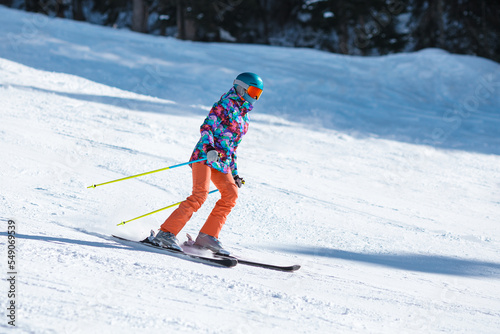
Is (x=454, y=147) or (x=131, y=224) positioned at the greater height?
(x=454, y=147)

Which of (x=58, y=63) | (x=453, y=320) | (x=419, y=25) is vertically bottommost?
(x=453, y=320)

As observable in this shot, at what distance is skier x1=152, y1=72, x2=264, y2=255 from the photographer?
4.13 m

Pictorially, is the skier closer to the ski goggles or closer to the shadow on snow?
the ski goggles

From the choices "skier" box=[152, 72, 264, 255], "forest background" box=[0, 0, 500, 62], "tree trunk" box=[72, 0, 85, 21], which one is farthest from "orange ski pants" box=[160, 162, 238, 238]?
"tree trunk" box=[72, 0, 85, 21]

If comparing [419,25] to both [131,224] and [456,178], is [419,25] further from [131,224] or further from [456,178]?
[131,224]

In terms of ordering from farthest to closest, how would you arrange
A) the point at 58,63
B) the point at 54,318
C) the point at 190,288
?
the point at 58,63
the point at 190,288
the point at 54,318

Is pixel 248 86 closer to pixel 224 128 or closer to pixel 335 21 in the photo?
pixel 224 128

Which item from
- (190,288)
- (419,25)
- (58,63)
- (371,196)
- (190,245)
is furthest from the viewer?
(419,25)

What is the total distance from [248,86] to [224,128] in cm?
39

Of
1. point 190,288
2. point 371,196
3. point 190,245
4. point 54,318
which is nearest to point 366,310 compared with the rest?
point 190,288

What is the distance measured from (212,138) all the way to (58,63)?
A: 11.0 metres

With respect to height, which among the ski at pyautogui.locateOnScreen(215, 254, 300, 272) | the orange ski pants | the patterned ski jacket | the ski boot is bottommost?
the ski at pyautogui.locateOnScreen(215, 254, 300, 272)

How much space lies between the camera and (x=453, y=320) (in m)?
3.59

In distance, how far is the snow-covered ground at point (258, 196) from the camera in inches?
128
